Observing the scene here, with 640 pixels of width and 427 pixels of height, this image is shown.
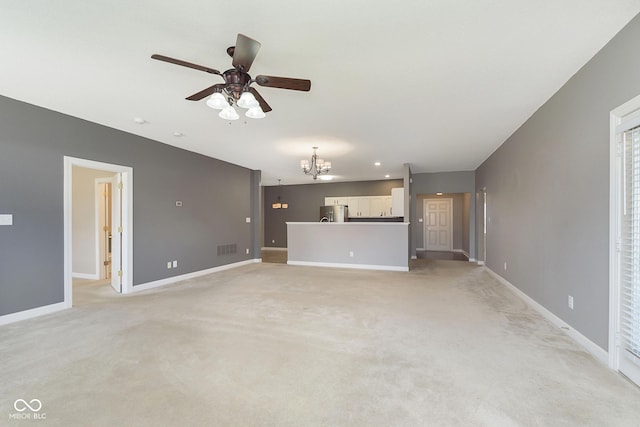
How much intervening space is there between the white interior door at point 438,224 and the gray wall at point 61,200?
728 centimetres

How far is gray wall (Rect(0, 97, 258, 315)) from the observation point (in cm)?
326

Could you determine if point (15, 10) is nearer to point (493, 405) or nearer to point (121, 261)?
point (121, 261)

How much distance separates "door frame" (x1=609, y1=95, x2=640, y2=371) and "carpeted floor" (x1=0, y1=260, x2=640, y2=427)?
0.22 metres

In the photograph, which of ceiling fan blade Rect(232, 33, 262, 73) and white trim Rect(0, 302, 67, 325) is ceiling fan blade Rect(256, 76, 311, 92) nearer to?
ceiling fan blade Rect(232, 33, 262, 73)

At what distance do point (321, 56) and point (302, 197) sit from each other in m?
8.45

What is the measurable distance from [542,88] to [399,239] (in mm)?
4110

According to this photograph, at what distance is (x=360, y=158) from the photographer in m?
6.45

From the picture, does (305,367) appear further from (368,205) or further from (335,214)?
(368,205)

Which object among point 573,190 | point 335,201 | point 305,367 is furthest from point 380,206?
point 305,367

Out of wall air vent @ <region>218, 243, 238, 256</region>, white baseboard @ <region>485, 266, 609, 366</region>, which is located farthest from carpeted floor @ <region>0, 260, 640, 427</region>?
wall air vent @ <region>218, 243, 238, 256</region>

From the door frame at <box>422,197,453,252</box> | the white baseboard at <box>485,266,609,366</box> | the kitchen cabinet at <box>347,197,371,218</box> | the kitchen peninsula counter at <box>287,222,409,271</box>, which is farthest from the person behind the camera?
the door frame at <box>422,197,453,252</box>

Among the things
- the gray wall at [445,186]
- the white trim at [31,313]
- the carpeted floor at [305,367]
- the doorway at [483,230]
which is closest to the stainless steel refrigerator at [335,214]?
the gray wall at [445,186]

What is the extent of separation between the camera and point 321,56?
2396 millimetres

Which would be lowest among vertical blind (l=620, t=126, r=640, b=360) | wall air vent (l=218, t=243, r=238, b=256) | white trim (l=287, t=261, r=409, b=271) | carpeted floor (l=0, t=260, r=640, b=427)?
white trim (l=287, t=261, r=409, b=271)
